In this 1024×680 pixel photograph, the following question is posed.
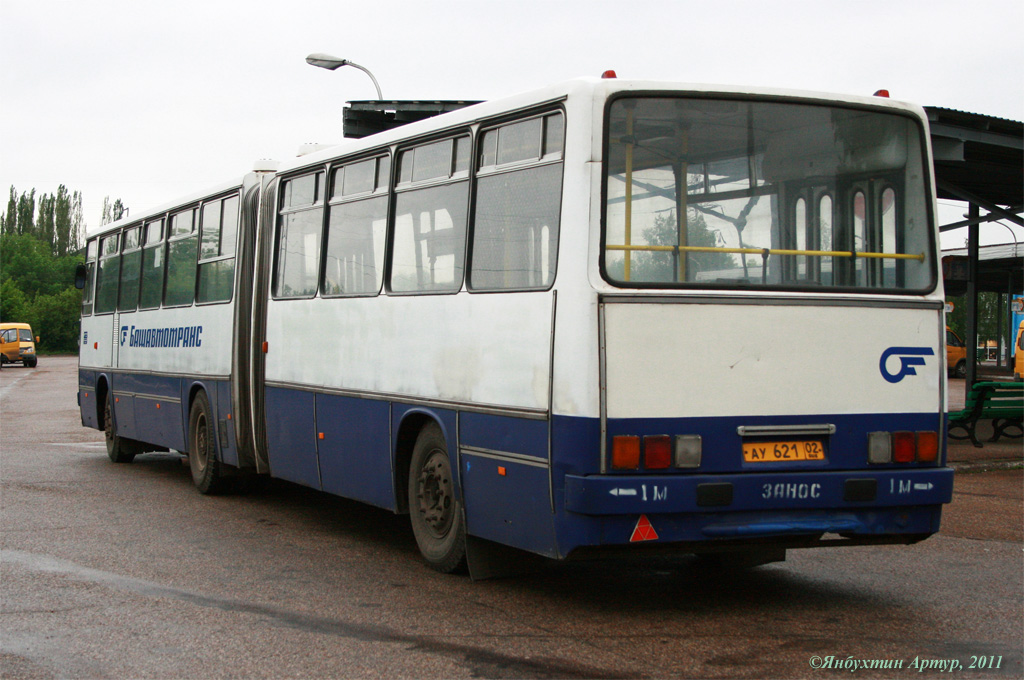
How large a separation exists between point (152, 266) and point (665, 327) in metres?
10.0

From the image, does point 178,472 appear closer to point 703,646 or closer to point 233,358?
point 233,358

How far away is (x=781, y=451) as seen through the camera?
712cm

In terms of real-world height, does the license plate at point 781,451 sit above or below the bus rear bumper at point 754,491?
above

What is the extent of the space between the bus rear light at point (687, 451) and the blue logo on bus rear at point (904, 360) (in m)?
1.32

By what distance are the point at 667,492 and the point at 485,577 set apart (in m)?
1.86

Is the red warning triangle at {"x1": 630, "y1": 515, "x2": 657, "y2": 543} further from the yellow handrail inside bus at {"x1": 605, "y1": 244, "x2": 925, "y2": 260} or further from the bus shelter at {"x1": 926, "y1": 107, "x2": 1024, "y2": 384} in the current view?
the bus shelter at {"x1": 926, "y1": 107, "x2": 1024, "y2": 384}

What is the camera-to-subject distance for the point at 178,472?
619 inches

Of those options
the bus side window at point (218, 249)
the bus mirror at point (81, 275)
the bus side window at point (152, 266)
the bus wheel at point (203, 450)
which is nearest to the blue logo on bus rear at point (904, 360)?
the bus side window at point (218, 249)

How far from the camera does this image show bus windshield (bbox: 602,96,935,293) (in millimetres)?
7059

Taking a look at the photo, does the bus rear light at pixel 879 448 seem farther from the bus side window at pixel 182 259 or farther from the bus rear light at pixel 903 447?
the bus side window at pixel 182 259

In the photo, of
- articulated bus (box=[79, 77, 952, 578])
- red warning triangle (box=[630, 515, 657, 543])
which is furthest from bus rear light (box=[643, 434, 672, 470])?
red warning triangle (box=[630, 515, 657, 543])

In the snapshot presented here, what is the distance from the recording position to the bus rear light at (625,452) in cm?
675

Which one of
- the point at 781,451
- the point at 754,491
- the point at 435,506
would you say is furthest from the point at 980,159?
the point at 754,491

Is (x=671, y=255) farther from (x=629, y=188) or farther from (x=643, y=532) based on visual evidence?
(x=643, y=532)
